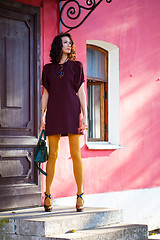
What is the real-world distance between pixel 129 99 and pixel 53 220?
3661 millimetres

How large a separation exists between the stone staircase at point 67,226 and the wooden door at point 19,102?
1.44 feet

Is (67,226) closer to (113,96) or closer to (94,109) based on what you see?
(94,109)

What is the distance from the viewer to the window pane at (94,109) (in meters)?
8.22

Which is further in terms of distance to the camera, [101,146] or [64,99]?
[101,146]

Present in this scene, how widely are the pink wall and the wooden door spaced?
1.35 ft

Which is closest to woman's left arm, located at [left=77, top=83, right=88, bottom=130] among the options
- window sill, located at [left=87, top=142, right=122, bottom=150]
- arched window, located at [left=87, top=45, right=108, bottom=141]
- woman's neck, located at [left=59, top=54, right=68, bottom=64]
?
woman's neck, located at [left=59, top=54, right=68, bottom=64]

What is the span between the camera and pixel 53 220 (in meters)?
5.26

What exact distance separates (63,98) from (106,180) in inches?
101

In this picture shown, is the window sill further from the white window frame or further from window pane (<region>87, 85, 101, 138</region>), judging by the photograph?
window pane (<region>87, 85, 101, 138</region>)

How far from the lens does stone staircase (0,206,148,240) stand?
17.1 ft

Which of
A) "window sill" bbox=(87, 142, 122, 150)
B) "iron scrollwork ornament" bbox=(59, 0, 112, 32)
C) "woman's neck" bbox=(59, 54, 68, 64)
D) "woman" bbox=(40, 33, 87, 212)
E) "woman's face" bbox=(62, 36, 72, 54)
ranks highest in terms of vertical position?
"iron scrollwork ornament" bbox=(59, 0, 112, 32)

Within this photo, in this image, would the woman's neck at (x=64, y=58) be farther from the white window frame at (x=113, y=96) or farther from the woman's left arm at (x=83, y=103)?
the white window frame at (x=113, y=96)

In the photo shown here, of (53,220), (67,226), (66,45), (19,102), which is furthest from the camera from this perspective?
(19,102)

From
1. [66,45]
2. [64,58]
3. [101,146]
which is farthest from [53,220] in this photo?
[101,146]
